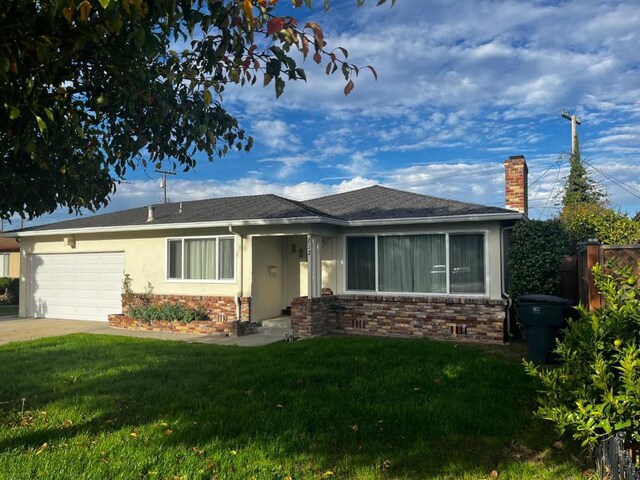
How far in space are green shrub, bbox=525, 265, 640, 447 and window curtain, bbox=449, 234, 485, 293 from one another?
7.08m

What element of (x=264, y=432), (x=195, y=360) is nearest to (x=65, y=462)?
(x=264, y=432)

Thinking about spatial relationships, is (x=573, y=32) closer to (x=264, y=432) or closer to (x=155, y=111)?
(x=155, y=111)

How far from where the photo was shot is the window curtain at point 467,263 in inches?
445

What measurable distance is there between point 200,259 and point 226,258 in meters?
0.96

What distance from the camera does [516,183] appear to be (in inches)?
476

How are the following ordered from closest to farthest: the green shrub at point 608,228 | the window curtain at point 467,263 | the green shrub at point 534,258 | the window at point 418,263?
the green shrub at point 534,258
the window curtain at point 467,263
the window at point 418,263
the green shrub at point 608,228

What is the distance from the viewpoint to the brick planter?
40.1 ft

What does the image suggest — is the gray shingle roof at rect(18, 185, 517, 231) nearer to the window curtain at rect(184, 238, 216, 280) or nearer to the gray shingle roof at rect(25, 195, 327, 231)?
the gray shingle roof at rect(25, 195, 327, 231)

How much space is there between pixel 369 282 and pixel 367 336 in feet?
4.81

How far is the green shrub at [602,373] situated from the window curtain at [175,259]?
1160 centimetres

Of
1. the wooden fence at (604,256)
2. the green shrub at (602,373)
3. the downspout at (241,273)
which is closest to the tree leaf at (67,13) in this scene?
the green shrub at (602,373)

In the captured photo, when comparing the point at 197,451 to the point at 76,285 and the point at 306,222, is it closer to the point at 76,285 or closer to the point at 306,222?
the point at 306,222

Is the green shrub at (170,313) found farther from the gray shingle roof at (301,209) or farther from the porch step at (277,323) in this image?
the gray shingle roof at (301,209)

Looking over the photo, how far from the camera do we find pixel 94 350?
31.8 feet
